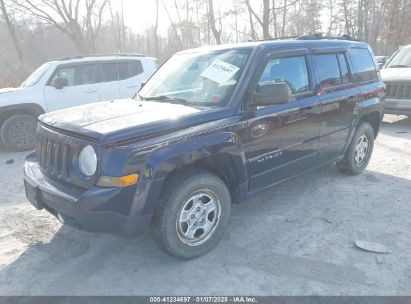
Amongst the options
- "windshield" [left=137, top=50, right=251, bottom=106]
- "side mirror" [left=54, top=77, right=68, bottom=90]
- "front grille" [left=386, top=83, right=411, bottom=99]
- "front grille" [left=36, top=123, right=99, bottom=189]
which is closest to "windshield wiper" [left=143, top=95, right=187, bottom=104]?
"windshield" [left=137, top=50, right=251, bottom=106]

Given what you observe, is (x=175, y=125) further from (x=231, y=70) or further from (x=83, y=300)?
(x=83, y=300)

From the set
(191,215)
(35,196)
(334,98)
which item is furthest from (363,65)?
(35,196)

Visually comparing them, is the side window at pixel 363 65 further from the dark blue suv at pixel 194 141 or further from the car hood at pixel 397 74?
the car hood at pixel 397 74

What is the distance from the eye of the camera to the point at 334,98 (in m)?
4.35

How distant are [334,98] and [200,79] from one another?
1.78 m

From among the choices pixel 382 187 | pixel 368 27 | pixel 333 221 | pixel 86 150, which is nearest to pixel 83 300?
pixel 86 150

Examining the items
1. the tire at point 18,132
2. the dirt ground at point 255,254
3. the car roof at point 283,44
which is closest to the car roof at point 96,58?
the tire at point 18,132

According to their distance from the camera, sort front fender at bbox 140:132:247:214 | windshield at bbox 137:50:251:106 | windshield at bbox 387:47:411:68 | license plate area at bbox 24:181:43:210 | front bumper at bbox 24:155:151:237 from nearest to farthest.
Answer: front bumper at bbox 24:155:151:237, front fender at bbox 140:132:247:214, license plate area at bbox 24:181:43:210, windshield at bbox 137:50:251:106, windshield at bbox 387:47:411:68

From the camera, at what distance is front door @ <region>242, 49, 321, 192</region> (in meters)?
3.50

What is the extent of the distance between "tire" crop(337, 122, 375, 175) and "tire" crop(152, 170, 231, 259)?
251cm

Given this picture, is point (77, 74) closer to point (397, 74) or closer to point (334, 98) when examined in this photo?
point (334, 98)

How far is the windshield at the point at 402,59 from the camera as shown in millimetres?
9195

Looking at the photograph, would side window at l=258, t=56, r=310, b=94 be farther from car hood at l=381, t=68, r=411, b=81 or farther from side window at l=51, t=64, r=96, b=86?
side window at l=51, t=64, r=96, b=86

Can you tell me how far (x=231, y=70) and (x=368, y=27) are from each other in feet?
120
